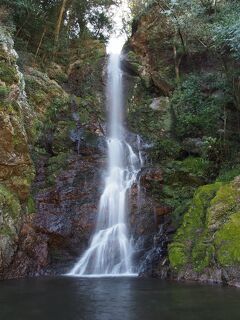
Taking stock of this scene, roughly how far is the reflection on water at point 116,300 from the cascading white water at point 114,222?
181 cm

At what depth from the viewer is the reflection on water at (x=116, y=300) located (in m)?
7.14

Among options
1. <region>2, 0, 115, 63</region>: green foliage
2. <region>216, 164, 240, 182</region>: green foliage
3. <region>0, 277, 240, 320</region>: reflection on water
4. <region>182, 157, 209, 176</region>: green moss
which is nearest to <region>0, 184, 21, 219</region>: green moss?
<region>0, 277, 240, 320</region>: reflection on water

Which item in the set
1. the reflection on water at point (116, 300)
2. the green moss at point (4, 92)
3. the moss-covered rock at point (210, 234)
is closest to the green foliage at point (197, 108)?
the moss-covered rock at point (210, 234)

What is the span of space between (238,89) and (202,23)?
3.62m

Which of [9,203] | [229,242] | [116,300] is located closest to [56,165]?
[9,203]

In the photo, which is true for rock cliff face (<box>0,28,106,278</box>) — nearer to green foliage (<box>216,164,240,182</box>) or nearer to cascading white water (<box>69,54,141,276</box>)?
cascading white water (<box>69,54,141,276</box>)

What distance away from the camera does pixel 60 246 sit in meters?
13.7

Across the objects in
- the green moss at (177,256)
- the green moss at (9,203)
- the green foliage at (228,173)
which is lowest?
the green moss at (177,256)

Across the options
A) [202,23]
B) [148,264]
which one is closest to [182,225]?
[148,264]

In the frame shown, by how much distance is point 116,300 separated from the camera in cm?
849

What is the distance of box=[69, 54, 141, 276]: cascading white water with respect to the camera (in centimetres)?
1284

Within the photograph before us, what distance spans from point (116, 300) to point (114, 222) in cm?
595

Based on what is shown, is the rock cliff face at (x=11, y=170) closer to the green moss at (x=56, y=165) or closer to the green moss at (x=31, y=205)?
the green moss at (x=31, y=205)

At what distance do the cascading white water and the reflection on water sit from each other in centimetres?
181
